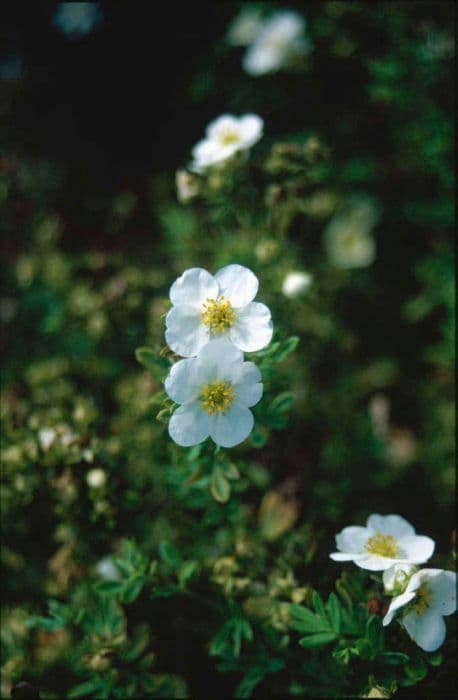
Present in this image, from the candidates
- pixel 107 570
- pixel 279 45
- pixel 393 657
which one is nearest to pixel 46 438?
pixel 107 570

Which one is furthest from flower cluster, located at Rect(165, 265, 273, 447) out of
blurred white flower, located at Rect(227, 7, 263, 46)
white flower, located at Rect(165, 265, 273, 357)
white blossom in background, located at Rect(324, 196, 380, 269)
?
blurred white flower, located at Rect(227, 7, 263, 46)

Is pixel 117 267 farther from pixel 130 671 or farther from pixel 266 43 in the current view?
pixel 130 671

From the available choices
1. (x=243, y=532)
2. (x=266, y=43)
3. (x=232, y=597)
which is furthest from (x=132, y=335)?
(x=266, y=43)

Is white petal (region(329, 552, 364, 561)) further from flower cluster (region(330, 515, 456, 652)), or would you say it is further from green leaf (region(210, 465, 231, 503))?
green leaf (region(210, 465, 231, 503))

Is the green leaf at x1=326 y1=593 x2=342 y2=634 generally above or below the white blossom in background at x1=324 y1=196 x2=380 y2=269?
below

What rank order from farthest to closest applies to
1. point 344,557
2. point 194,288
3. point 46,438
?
point 46,438
point 194,288
point 344,557

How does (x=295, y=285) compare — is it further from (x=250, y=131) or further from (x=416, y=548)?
(x=416, y=548)

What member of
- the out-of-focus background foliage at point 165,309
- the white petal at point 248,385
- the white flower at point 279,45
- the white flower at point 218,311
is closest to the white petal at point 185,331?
the white flower at point 218,311

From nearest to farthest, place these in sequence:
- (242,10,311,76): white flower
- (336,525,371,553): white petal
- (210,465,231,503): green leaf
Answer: (336,525,371,553): white petal
(210,465,231,503): green leaf
(242,10,311,76): white flower
